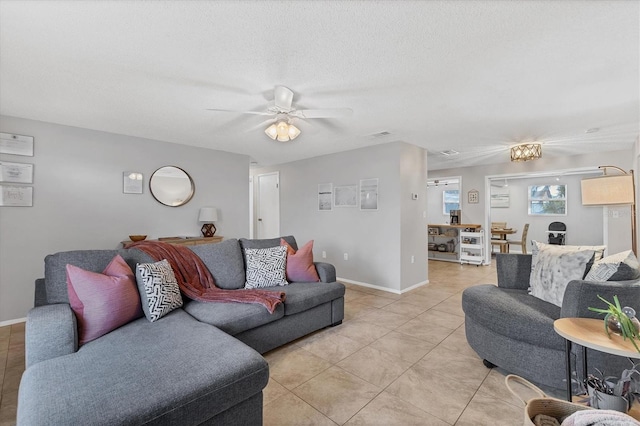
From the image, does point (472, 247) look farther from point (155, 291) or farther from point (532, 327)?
point (155, 291)

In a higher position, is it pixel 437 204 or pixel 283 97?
pixel 283 97

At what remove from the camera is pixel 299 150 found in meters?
4.89

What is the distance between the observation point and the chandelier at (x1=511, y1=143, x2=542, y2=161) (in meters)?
4.17

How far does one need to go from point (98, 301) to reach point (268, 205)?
16.0 feet

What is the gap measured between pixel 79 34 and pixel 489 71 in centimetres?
278

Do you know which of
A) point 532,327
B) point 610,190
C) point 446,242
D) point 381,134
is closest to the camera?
point 532,327

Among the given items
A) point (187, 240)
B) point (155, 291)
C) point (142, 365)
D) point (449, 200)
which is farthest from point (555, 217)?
point (142, 365)

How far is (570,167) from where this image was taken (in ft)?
17.3

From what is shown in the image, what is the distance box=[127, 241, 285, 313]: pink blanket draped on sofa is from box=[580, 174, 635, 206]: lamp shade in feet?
11.2

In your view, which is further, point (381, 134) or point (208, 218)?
point (208, 218)

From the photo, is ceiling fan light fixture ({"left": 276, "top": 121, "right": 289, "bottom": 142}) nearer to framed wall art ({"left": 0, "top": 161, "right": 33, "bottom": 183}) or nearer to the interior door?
framed wall art ({"left": 0, "top": 161, "right": 33, "bottom": 183})

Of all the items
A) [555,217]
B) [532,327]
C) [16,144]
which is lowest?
[532,327]

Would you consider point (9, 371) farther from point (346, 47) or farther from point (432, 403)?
point (346, 47)

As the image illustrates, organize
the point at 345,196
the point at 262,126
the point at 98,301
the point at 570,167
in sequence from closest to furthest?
the point at 98,301 < the point at 262,126 < the point at 345,196 < the point at 570,167
